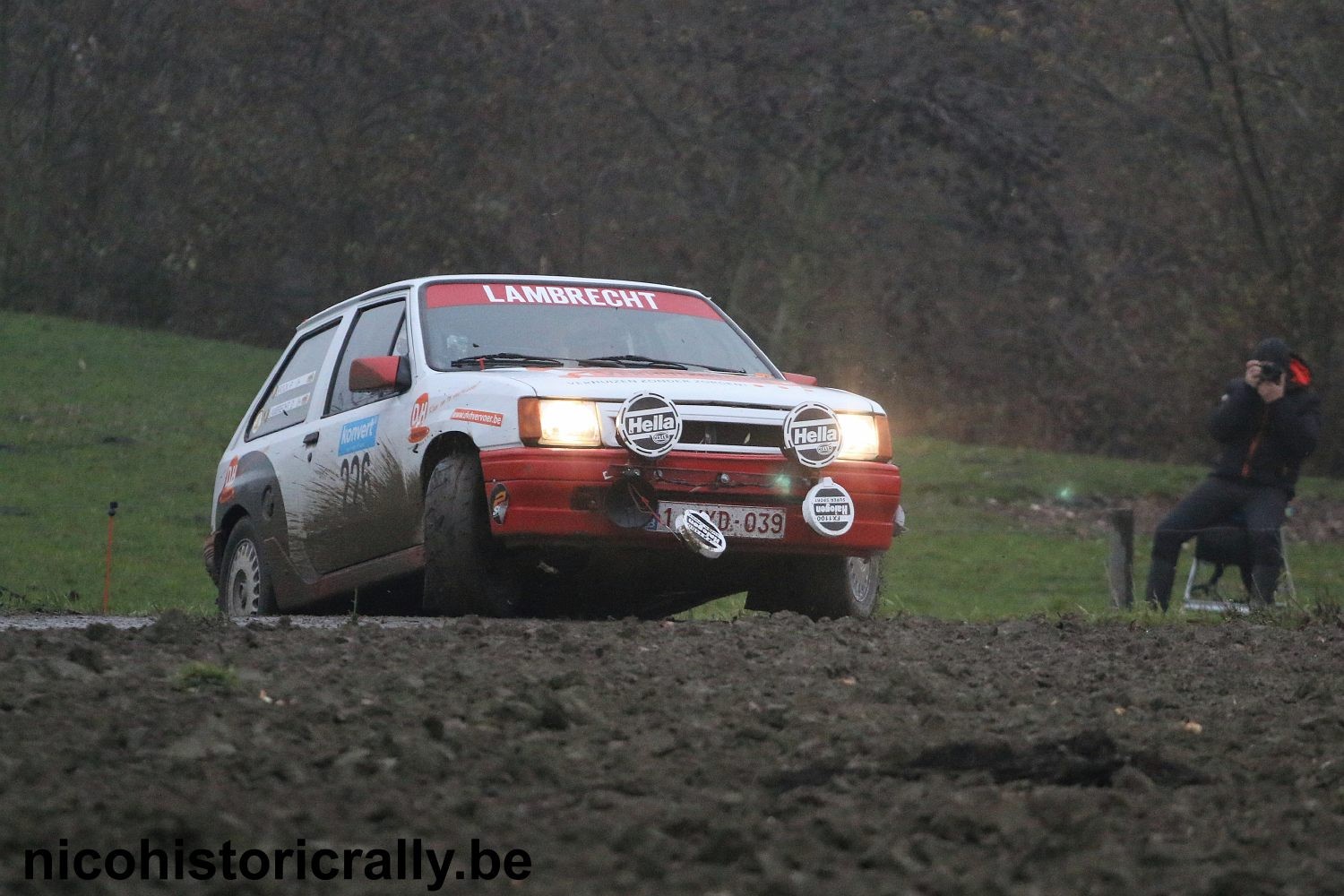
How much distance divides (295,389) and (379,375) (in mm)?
1758

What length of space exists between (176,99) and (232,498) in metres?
27.2

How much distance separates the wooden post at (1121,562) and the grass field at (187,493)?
0.66m

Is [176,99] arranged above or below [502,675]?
above

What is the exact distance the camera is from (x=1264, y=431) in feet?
40.9

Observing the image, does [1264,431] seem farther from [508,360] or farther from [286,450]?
[286,450]

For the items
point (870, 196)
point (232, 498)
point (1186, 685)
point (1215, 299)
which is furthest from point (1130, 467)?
point (1186, 685)

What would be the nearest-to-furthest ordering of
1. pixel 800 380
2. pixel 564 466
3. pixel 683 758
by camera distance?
1. pixel 683 758
2. pixel 564 466
3. pixel 800 380

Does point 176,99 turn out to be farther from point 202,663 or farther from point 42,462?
point 202,663

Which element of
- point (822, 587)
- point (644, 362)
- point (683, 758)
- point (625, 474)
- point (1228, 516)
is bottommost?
point (683, 758)

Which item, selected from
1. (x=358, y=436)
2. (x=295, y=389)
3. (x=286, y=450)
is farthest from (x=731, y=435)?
(x=295, y=389)

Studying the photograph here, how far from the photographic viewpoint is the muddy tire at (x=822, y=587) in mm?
9031

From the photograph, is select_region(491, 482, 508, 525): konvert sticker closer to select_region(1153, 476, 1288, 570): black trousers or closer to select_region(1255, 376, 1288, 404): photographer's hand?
select_region(1153, 476, 1288, 570): black trousers

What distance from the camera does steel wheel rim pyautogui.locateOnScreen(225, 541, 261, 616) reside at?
1019cm

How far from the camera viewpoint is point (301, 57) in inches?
1406
